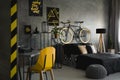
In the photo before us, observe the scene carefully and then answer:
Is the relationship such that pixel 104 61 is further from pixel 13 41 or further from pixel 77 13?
pixel 13 41

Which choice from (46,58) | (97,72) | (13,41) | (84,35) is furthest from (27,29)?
(13,41)

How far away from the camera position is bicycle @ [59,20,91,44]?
7.89m

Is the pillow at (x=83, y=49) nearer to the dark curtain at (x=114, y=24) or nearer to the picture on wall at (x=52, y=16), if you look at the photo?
the picture on wall at (x=52, y=16)

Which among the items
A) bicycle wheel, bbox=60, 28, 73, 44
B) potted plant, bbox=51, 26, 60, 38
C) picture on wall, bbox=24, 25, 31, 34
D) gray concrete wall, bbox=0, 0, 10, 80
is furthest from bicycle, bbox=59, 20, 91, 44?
gray concrete wall, bbox=0, 0, 10, 80

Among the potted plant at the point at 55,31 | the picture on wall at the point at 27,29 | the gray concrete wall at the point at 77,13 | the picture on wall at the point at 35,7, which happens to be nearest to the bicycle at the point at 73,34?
the gray concrete wall at the point at 77,13

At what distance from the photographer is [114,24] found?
369 inches

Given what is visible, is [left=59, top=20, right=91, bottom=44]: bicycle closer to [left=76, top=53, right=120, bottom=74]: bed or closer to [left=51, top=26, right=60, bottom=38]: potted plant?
[left=51, top=26, right=60, bottom=38]: potted plant

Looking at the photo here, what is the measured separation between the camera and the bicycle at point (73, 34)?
7887 millimetres

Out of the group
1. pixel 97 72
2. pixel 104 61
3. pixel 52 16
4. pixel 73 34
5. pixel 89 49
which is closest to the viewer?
pixel 97 72

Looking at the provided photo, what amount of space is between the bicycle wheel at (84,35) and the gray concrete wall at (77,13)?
27 cm

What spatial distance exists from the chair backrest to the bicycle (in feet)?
12.5

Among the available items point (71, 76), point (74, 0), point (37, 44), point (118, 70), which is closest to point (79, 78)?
point (71, 76)

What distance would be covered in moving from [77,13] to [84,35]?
947mm

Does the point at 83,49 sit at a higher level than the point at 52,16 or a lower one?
Result: lower
